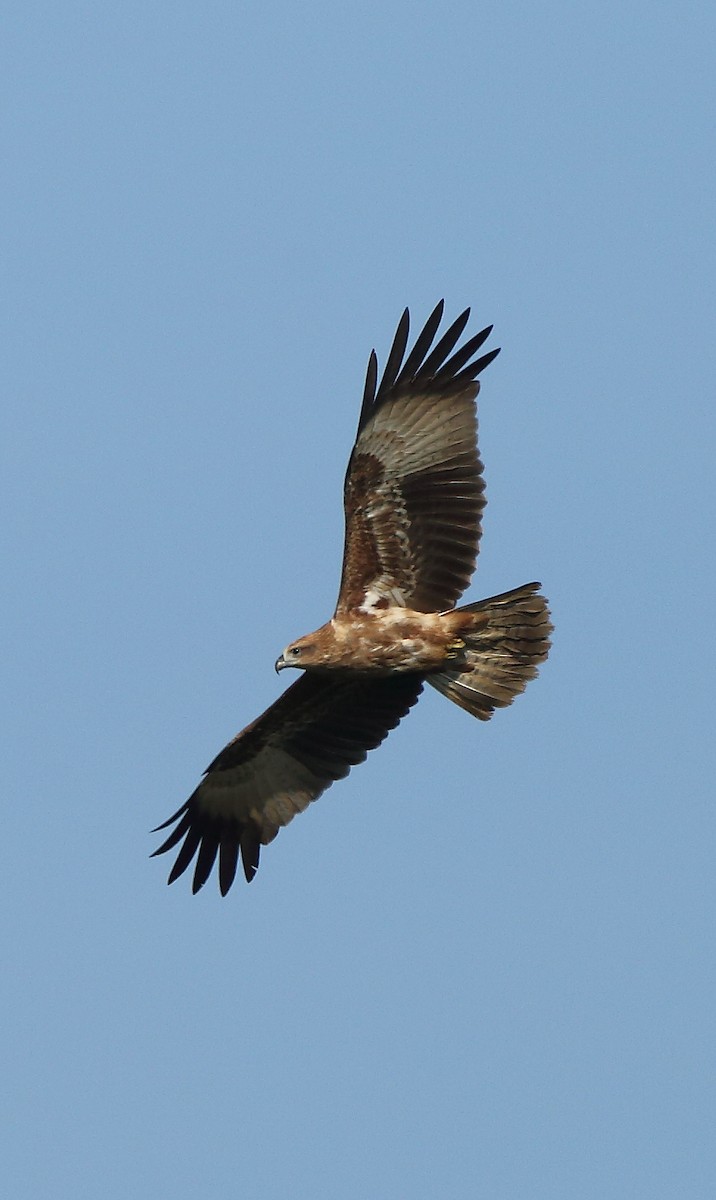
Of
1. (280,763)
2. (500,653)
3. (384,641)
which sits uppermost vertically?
(500,653)

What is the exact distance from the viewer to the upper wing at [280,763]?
48.9 feet

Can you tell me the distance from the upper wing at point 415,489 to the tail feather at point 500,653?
0.97ft

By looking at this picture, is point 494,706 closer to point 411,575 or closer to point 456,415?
point 411,575

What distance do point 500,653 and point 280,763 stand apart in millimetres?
1993

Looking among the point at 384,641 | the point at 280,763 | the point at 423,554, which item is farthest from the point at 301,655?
the point at 280,763

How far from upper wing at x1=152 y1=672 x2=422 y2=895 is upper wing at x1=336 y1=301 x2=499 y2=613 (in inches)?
28.1

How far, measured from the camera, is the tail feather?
14.1 meters

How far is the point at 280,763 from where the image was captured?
Result: 604 inches

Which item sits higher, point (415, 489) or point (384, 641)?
point (415, 489)

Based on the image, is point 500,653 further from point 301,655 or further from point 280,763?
point 280,763

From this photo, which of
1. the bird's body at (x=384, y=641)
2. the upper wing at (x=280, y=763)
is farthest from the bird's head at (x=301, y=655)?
the upper wing at (x=280, y=763)

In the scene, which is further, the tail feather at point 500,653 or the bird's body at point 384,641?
the tail feather at point 500,653

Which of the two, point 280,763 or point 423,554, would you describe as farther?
point 280,763

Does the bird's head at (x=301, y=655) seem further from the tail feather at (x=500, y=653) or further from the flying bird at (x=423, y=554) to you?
the tail feather at (x=500, y=653)
